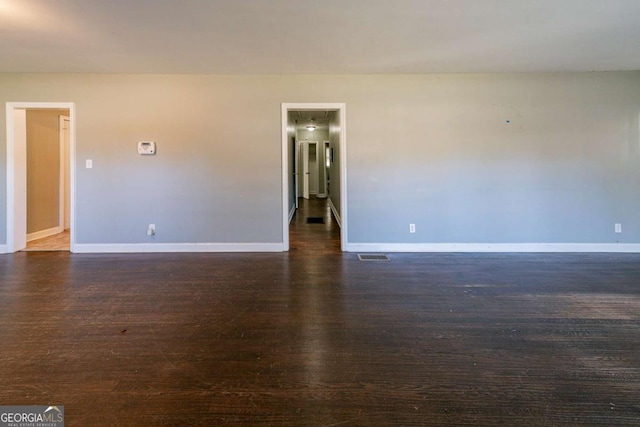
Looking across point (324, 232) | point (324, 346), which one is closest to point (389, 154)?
point (324, 232)

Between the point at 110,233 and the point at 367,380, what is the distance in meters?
3.89

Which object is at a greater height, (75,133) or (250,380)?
(75,133)

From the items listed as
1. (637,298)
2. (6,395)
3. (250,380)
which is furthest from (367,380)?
(637,298)

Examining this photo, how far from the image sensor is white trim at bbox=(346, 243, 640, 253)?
389cm

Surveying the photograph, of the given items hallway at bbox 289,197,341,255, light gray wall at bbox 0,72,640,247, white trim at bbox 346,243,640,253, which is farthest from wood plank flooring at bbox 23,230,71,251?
white trim at bbox 346,243,640,253

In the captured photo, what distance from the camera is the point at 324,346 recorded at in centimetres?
171

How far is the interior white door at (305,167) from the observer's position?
11422 mm

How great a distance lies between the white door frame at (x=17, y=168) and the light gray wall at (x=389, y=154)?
84 millimetres

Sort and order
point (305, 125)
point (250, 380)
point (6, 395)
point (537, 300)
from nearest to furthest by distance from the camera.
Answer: point (6, 395), point (250, 380), point (537, 300), point (305, 125)

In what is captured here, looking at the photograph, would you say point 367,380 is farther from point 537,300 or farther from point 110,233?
point 110,233

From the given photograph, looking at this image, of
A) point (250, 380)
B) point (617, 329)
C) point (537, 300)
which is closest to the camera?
point (250, 380)

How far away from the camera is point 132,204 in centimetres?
395

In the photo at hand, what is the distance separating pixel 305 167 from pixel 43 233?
8116 mm

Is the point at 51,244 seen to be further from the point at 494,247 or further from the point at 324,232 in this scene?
the point at 494,247
